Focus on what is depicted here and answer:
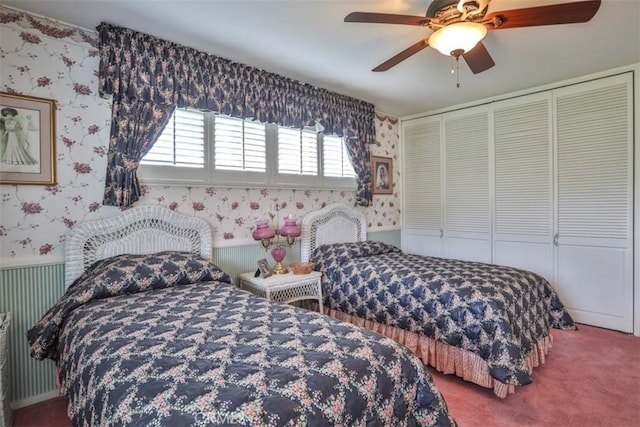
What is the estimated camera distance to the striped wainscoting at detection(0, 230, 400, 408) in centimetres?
212

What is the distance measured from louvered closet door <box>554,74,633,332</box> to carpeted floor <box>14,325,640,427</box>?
2.17 feet

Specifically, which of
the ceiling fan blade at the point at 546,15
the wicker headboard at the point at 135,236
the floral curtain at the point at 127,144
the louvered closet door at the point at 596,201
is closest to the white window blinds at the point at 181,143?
the floral curtain at the point at 127,144

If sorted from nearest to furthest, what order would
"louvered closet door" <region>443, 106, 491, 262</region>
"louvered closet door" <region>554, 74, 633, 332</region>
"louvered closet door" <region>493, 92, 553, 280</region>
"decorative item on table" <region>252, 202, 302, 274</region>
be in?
1. "decorative item on table" <region>252, 202, 302, 274</region>
2. "louvered closet door" <region>554, 74, 633, 332</region>
3. "louvered closet door" <region>493, 92, 553, 280</region>
4. "louvered closet door" <region>443, 106, 491, 262</region>

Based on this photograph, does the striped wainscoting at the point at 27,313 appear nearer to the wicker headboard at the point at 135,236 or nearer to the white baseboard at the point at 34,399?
the white baseboard at the point at 34,399

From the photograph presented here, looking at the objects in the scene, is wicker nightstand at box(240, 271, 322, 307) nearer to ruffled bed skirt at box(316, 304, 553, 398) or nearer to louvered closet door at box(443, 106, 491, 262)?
ruffled bed skirt at box(316, 304, 553, 398)

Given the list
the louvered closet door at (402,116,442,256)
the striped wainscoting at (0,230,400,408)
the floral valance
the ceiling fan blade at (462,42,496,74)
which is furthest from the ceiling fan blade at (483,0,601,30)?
the striped wainscoting at (0,230,400,408)

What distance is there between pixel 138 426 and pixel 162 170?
207cm

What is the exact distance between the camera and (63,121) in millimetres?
2287

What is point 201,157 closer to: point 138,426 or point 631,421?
point 138,426

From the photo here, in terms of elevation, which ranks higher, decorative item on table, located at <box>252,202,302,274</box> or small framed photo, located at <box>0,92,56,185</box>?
small framed photo, located at <box>0,92,56,185</box>

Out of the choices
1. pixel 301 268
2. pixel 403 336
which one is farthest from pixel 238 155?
pixel 403 336

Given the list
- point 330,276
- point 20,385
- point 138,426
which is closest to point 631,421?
point 330,276

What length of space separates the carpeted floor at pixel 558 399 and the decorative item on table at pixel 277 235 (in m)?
1.57

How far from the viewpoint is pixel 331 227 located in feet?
12.8
